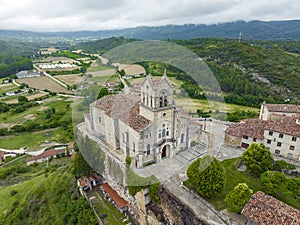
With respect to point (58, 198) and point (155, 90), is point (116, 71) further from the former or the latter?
point (58, 198)

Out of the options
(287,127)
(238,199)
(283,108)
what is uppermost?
(283,108)

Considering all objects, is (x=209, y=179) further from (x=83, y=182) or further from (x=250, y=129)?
(x=83, y=182)

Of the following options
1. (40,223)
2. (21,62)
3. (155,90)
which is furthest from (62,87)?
(155,90)

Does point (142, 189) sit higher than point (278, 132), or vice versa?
point (278, 132)

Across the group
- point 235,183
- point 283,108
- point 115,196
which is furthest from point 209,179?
point 283,108

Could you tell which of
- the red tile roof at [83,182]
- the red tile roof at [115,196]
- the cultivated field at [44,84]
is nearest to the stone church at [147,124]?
the red tile roof at [115,196]

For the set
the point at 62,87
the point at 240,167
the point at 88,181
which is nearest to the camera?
the point at 240,167

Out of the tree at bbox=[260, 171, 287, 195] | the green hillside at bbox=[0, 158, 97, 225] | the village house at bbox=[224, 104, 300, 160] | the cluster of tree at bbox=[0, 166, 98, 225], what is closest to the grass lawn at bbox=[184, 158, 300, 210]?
the tree at bbox=[260, 171, 287, 195]
